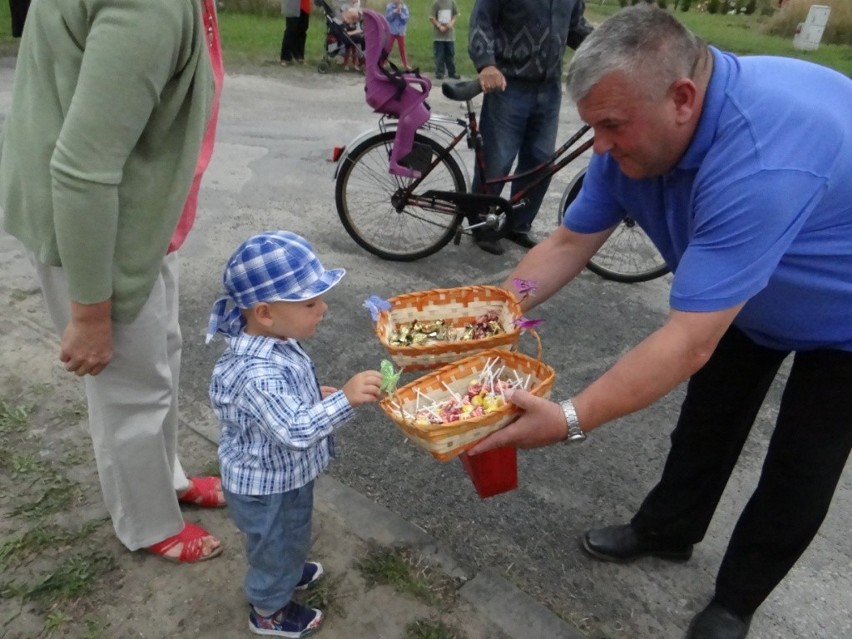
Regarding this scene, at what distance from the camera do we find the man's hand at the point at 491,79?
14.6ft

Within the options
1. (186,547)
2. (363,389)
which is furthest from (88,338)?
(186,547)

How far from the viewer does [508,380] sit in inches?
81.7

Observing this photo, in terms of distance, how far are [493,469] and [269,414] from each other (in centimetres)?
71

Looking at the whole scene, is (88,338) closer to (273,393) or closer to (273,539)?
(273,393)

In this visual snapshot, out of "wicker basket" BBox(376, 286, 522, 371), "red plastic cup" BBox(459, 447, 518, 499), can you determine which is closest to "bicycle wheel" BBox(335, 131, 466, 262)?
"wicker basket" BBox(376, 286, 522, 371)

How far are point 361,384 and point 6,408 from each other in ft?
6.74

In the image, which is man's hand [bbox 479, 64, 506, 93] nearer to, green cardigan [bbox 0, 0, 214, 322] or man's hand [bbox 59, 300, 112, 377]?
green cardigan [bbox 0, 0, 214, 322]

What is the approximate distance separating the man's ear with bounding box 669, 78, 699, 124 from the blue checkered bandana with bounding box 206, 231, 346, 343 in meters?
0.91

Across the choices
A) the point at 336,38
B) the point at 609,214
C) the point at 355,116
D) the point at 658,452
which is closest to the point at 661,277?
the point at 658,452

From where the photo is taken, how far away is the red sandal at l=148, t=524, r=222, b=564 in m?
2.37

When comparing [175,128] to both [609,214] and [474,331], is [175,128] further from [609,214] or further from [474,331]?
[609,214]

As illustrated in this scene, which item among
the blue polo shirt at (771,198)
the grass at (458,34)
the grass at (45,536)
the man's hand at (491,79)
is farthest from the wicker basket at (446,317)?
the grass at (458,34)

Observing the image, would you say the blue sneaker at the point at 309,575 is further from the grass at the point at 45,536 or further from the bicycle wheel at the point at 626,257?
the bicycle wheel at the point at 626,257

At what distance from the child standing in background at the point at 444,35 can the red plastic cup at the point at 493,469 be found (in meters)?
9.75
